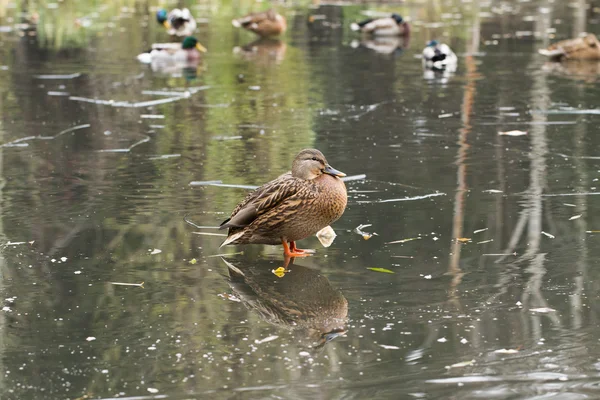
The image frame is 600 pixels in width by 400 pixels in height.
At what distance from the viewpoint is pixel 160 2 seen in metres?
33.6

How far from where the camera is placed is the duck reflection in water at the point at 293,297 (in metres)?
6.02

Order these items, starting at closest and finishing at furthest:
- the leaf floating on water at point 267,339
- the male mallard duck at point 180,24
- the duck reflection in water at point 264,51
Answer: the leaf floating on water at point 267,339 → the duck reflection in water at point 264,51 → the male mallard duck at point 180,24

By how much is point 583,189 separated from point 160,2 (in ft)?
85.2

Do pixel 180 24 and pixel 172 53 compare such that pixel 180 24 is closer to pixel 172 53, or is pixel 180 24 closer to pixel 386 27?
pixel 386 27

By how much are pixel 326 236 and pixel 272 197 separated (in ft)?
2.32

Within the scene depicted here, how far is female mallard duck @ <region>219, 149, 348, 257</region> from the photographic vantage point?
735 cm

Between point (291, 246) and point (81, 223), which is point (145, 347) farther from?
point (81, 223)

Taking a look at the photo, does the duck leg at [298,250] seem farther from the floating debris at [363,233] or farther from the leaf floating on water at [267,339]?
the leaf floating on water at [267,339]

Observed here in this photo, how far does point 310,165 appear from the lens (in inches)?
294

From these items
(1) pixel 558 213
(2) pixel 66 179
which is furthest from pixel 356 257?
(2) pixel 66 179

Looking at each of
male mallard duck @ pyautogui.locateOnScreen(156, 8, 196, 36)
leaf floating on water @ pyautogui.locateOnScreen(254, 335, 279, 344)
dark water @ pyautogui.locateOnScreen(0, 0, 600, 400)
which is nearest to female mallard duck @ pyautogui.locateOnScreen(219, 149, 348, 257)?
dark water @ pyautogui.locateOnScreen(0, 0, 600, 400)

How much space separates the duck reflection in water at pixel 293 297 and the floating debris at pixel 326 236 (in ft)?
1.52

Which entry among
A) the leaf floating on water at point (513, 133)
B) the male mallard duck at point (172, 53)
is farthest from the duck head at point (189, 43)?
the leaf floating on water at point (513, 133)

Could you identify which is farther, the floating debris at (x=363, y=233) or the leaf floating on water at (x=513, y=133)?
the leaf floating on water at (x=513, y=133)
